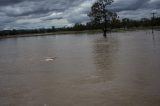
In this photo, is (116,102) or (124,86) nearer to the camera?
(116,102)

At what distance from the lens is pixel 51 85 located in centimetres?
1153

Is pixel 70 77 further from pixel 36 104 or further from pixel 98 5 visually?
pixel 98 5

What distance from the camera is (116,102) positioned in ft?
28.3

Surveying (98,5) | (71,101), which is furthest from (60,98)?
(98,5)

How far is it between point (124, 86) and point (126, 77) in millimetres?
1674

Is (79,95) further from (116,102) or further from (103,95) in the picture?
(116,102)

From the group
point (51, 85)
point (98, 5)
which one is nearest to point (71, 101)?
point (51, 85)

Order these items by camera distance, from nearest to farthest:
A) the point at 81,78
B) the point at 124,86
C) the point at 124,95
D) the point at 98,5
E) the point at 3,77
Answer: the point at 124,95 < the point at 124,86 < the point at 81,78 < the point at 3,77 < the point at 98,5

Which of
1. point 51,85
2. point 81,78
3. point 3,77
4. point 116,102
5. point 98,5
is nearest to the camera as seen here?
point 116,102

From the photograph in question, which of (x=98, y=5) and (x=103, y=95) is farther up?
(x=98, y=5)

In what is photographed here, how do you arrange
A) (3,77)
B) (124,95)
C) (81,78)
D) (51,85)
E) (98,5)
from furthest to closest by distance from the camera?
(98,5) < (3,77) < (81,78) < (51,85) < (124,95)

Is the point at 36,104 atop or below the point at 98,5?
below

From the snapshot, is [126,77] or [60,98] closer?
[60,98]

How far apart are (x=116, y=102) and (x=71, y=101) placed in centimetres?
136
